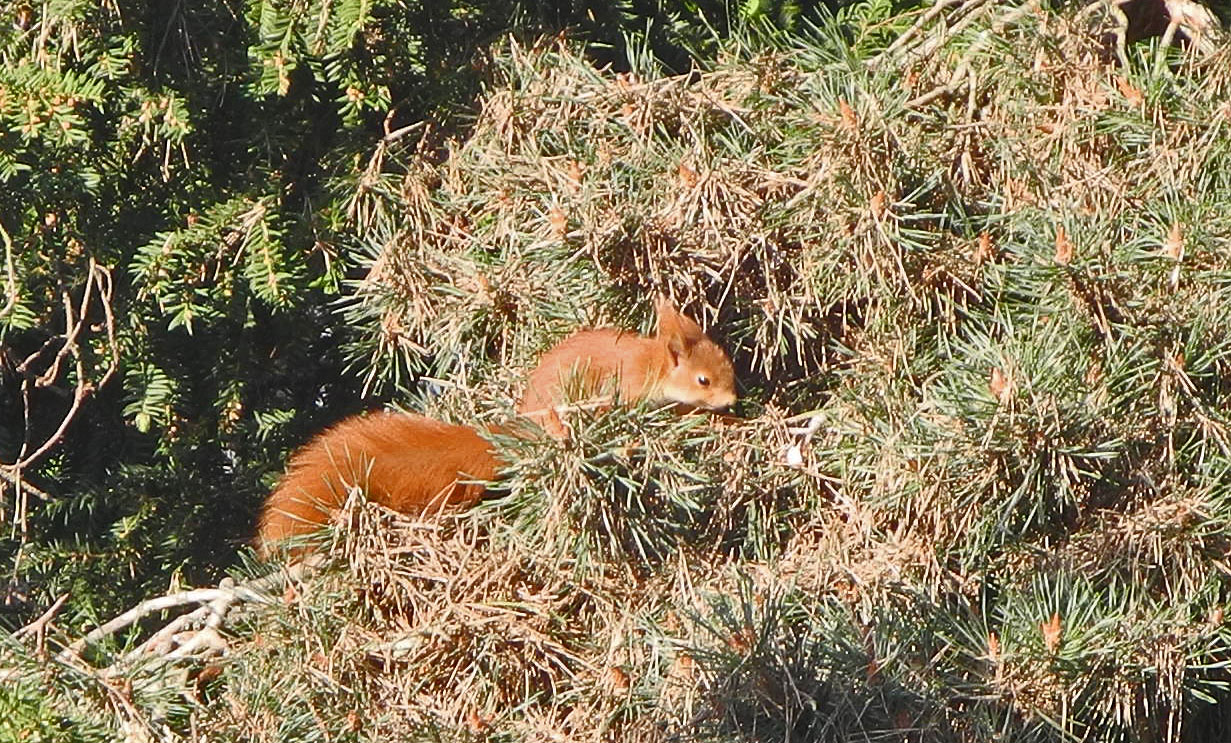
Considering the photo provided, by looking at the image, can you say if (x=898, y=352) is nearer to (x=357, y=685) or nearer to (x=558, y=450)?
(x=558, y=450)

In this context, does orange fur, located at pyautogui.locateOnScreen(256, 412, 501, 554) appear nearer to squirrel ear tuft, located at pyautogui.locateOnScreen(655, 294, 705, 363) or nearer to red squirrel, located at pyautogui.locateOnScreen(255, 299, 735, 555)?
red squirrel, located at pyautogui.locateOnScreen(255, 299, 735, 555)

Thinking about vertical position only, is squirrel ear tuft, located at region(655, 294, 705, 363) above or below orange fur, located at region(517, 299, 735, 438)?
above

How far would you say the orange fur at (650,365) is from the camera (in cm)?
209

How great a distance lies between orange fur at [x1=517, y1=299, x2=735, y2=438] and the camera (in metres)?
2.09

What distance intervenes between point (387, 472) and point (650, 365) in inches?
16.2

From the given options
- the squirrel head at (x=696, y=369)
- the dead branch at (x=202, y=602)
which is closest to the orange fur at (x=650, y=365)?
the squirrel head at (x=696, y=369)

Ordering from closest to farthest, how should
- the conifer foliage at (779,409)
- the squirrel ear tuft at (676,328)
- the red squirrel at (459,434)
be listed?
the conifer foliage at (779,409)
the red squirrel at (459,434)
the squirrel ear tuft at (676,328)

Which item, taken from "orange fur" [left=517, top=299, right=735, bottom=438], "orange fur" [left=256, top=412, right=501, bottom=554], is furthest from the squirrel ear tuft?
"orange fur" [left=256, top=412, right=501, bottom=554]

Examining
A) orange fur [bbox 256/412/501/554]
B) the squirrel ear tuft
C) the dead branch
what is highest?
the squirrel ear tuft

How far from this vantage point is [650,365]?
2254 millimetres

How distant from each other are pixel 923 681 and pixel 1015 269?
500 millimetres

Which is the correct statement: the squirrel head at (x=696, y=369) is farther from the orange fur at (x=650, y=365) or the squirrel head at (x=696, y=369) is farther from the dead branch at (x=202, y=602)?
the dead branch at (x=202, y=602)

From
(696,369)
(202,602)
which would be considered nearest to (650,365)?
(696,369)

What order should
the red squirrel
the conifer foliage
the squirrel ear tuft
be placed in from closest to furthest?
the conifer foliage → the red squirrel → the squirrel ear tuft
